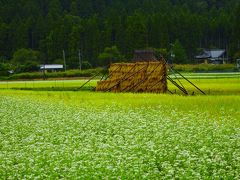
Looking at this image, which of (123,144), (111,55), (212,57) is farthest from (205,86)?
(212,57)

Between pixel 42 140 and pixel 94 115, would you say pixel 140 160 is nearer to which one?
pixel 42 140

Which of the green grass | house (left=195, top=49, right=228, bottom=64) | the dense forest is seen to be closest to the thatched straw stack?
the green grass

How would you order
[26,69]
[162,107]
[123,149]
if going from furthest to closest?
[26,69], [162,107], [123,149]

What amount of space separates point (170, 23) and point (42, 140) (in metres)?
106

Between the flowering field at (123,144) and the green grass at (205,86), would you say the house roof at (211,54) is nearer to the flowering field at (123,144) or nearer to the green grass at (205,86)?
the green grass at (205,86)

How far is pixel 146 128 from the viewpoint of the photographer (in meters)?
18.6

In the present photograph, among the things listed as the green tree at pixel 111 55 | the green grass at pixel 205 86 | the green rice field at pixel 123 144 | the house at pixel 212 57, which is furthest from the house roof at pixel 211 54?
the green rice field at pixel 123 144

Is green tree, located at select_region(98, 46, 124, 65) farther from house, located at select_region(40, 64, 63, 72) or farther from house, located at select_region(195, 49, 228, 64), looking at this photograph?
house, located at select_region(195, 49, 228, 64)

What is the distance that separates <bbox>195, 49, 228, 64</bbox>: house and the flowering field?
102 m

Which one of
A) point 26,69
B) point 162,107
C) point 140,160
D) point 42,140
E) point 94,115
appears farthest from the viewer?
point 26,69

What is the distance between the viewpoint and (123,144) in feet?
50.5

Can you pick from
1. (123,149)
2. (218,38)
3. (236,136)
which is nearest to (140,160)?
(123,149)

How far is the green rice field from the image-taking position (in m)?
12.1

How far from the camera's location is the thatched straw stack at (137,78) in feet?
139
